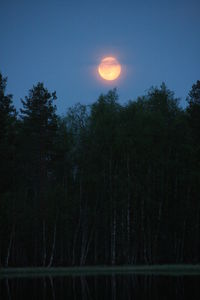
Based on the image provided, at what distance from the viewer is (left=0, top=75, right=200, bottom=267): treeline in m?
35.1

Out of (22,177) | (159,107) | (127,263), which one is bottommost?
(127,263)

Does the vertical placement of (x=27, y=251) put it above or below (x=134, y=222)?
below

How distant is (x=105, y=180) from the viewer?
3644cm

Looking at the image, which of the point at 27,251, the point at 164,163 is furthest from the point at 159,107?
the point at 27,251

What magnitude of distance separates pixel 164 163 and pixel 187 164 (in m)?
2.22

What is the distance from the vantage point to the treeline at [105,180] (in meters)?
35.1

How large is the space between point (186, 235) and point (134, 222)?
519 cm

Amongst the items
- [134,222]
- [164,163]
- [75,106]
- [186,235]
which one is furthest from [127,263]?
[75,106]

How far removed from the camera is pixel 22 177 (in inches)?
1497

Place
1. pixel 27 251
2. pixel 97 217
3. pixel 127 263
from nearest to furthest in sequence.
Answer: pixel 127 263 → pixel 97 217 → pixel 27 251

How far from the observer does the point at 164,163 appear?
3559cm

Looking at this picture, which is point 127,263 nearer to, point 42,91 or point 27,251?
point 27,251

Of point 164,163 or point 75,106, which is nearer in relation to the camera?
point 164,163

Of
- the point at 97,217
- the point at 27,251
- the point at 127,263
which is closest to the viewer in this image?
the point at 127,263
